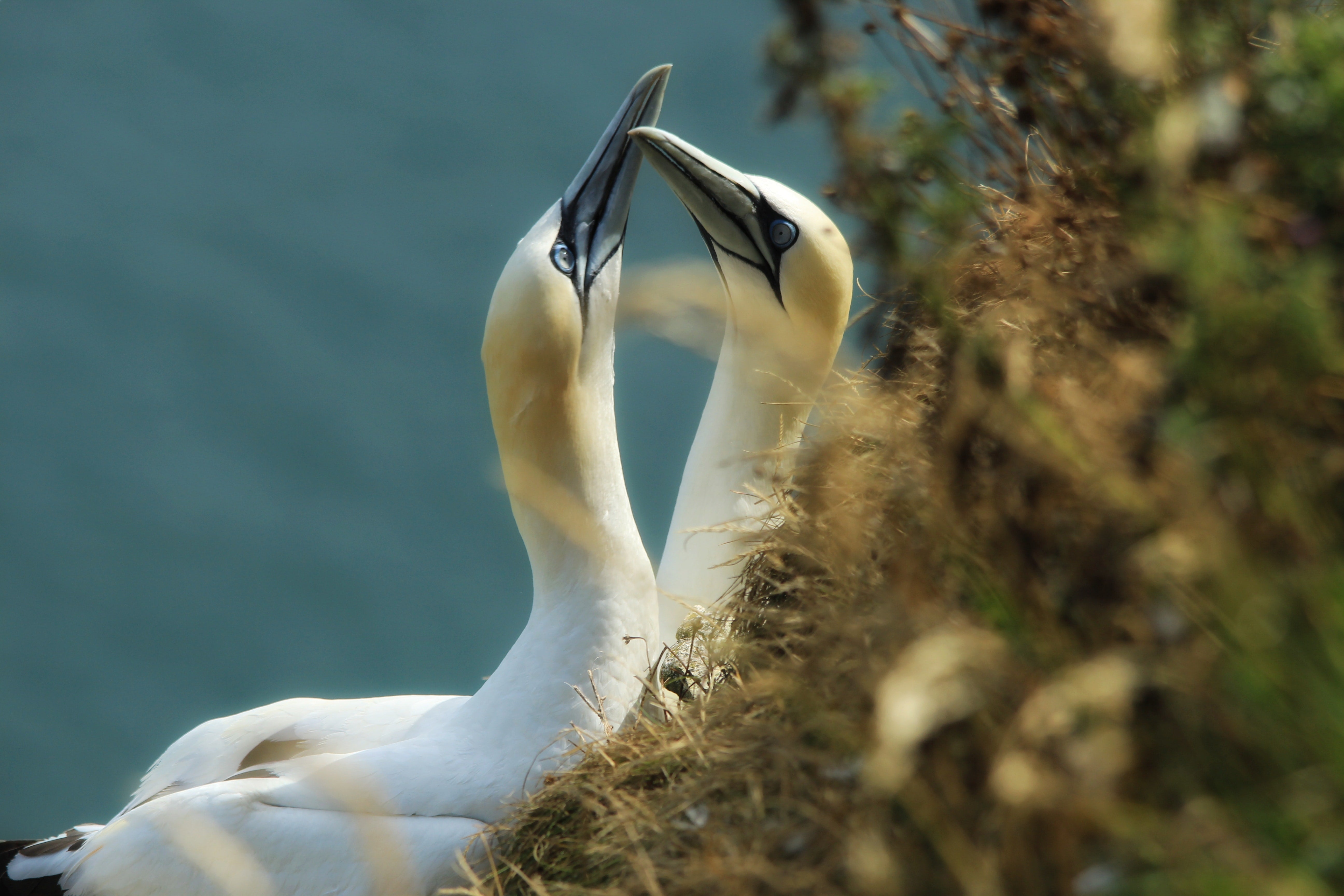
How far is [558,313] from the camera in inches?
107

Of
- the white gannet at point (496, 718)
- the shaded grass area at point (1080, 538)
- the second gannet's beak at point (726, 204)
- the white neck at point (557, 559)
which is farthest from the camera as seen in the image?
the second gannet's beak at point (726, 204)

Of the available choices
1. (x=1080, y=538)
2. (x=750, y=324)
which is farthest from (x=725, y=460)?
(x=1080, y=538)

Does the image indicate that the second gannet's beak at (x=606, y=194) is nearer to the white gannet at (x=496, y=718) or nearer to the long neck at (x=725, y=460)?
the white gannet at (x=496, y=718)

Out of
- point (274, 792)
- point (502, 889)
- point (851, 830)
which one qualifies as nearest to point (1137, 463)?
point (851, 830)

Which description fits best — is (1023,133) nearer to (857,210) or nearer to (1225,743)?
(857,210)

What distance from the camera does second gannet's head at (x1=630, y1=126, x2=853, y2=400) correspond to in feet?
11.3

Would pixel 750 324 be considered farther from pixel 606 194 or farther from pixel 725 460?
pixel 606 194

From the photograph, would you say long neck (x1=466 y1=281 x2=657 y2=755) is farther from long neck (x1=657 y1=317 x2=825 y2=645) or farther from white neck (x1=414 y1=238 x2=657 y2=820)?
long neck (x1=657 y1=317 x2=825 y2=645)

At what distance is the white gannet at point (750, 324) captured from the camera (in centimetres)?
346

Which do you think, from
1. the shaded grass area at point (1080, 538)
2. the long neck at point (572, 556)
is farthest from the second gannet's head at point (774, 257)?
the shaded grass area at point (1080, 538)

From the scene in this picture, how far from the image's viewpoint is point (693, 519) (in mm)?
3662

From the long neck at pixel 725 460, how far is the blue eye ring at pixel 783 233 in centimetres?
33

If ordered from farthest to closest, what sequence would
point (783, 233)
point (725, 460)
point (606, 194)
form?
point (783, 233) < point (725, 460) < point (606, 194)

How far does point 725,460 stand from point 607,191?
84 cm
